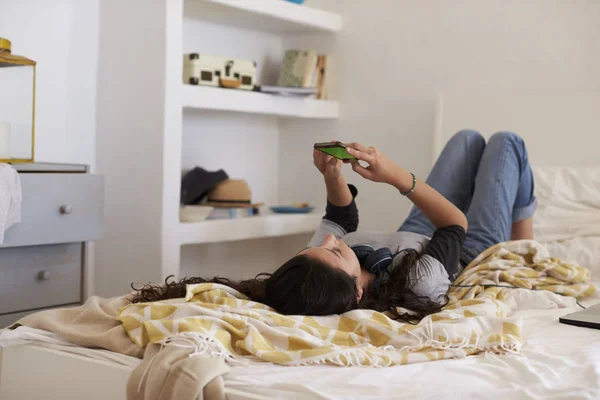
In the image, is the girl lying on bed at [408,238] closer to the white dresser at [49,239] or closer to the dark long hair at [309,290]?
the dark long hair at [309,290]

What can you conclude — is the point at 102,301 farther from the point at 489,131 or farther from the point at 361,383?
the point at 489,131

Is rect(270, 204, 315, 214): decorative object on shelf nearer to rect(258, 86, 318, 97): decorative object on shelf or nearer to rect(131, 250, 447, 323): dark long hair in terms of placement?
rect(258, 86, 318, 97): decorative object on shelf

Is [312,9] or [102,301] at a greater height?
[312,9]

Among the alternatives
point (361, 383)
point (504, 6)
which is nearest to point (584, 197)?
point (504, 6)

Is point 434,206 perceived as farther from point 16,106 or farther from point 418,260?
point 16,106

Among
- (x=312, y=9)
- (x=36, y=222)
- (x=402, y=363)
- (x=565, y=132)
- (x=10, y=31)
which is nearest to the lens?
(x=402, y=363)

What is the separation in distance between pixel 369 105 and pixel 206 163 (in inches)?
31.9

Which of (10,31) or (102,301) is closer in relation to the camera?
(102,301)

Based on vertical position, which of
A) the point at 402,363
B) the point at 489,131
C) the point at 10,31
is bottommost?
the point at 402,363

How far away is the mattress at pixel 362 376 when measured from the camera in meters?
1.21

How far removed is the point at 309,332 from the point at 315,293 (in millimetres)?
133

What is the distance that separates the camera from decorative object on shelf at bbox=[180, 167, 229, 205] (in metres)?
3.05

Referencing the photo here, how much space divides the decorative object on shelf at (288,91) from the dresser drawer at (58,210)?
109 centimetres

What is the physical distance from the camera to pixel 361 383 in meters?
1.23
